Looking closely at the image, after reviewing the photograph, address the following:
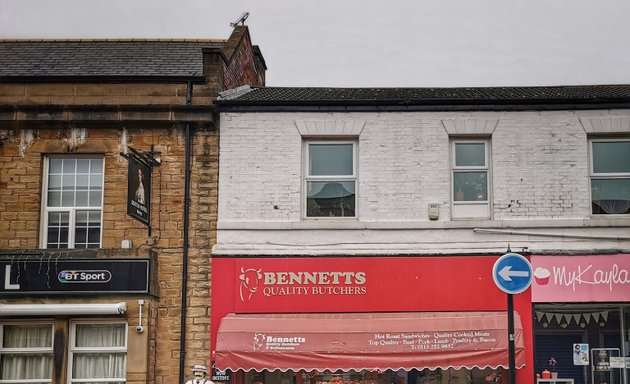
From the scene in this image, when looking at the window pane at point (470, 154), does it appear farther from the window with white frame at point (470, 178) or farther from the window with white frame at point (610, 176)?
the window with white frame at point (610, 176)

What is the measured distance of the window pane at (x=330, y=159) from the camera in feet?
56.6

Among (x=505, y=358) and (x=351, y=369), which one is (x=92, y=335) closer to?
(x=351, y=369)

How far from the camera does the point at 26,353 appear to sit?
1648 centimetres

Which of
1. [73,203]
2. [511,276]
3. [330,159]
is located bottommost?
[511,276]

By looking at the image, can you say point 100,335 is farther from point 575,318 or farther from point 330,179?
point 575,318

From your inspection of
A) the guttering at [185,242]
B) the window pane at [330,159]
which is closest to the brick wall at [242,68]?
the guttering at [185,242]

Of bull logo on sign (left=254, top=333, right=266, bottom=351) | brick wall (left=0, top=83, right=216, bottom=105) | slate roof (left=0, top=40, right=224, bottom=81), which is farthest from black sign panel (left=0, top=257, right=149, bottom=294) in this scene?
slate roof (left=0, top=40, right=224, bottom=81)

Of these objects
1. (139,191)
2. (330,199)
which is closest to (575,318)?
(330,199)

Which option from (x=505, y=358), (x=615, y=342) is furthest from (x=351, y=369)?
(x=615, y=342)

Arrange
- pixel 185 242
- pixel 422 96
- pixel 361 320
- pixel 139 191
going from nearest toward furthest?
pixel 361 320 → pixel 139 191 → pixel 185 242 → pixel 422 96

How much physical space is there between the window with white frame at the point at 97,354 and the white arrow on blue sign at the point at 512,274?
7.25 meters

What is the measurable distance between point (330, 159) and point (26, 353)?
21.6ft

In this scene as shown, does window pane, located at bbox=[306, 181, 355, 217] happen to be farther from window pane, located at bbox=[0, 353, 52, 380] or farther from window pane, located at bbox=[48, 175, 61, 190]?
window pane, located at bbox=[0, 353, 52, 380]

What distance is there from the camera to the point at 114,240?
16.8 metres
